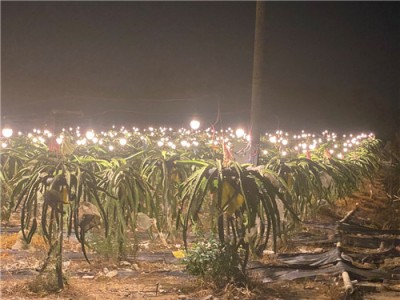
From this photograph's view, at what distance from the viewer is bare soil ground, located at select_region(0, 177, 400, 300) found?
4.85 m

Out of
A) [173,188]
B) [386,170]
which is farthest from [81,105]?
[173,188]

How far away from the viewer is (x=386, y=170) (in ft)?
44.2

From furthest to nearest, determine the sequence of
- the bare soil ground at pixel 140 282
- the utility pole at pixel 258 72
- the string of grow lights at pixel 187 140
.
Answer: the string of grow lights at pixel 187 140 → the utility pole at pixel 258 72 → the bare soil ground at pixel 140 282

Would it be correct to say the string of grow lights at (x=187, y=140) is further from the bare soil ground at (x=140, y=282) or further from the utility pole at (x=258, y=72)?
the bare soil ground at (x=140, y=282)

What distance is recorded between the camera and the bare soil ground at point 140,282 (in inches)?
191

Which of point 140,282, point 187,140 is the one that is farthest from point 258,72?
point 187,140

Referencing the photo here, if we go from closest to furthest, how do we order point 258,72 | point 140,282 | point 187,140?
point 140,282
point 258,72
point 187,140

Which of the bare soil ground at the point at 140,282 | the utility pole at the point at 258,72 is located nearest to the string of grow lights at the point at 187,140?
the utility pole at the point at 258,72

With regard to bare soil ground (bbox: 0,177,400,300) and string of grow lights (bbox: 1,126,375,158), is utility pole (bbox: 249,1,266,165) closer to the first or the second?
string of grow lights (bbox: 1,126,375,158)

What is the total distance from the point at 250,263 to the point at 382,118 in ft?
84.3

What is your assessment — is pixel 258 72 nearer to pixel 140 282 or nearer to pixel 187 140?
pixel 140 282

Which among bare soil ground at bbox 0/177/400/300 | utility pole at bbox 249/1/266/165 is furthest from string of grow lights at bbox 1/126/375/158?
bare soil ground at bbox 0/177/400/300

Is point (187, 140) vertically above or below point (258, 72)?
below

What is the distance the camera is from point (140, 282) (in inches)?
219
